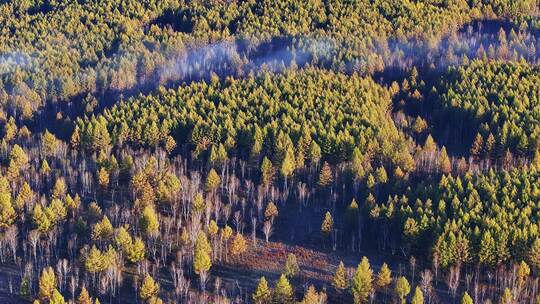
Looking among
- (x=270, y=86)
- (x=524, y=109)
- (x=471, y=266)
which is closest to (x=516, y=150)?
(x=524, y=109)

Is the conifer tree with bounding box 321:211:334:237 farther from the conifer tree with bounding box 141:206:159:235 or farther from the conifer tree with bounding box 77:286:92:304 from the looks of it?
the conifer tree with bounding box 77:286:92:304

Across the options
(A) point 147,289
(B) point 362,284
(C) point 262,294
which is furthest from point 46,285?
(B) point 362,284

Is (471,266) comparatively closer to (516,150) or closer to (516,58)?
(516,150)

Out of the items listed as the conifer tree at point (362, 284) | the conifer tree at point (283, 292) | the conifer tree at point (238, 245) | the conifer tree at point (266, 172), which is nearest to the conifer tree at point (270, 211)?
the conifer tree at point (238, 245)

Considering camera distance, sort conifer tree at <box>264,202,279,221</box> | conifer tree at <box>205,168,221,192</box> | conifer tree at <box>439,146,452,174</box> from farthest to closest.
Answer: conifer tree at <box>439,146,452,174</box>
conifer tree at <box>205,168,221,192</box>
conifer tree at <box>264,202,279,221</box>

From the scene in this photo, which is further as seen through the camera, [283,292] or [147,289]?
[147,289]

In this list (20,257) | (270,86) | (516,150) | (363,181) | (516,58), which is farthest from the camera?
(516,58)

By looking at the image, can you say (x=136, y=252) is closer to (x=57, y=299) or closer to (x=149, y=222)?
(x=149, y=222)

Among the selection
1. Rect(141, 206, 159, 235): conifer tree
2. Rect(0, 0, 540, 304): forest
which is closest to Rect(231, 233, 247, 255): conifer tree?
Rect(0, 0, 540, 304): forest
